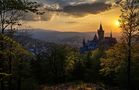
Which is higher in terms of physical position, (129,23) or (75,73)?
(129,23)

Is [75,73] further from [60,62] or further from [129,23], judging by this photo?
[129,23]

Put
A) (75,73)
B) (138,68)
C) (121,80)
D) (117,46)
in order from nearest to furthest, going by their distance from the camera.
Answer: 1. (117,46)
2. (138,68)
3. (121,80)
4. (75,73)

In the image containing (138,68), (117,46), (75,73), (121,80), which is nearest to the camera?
(117,46)

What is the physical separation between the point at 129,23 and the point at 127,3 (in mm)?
2235

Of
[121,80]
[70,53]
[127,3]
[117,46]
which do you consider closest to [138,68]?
[121,80]

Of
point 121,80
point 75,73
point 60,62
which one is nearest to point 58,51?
point 60,62

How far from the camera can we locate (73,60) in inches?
3905

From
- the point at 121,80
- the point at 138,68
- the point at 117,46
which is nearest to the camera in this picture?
the point at 117,46

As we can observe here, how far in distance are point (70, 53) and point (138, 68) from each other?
41.0m

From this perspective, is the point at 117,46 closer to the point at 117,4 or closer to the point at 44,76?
the point at 117,4

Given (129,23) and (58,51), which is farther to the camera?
(58,51)

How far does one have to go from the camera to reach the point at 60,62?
96812 mm

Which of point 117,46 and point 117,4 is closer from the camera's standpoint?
point 117,4

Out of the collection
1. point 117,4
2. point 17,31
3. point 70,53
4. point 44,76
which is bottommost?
point 44,76
